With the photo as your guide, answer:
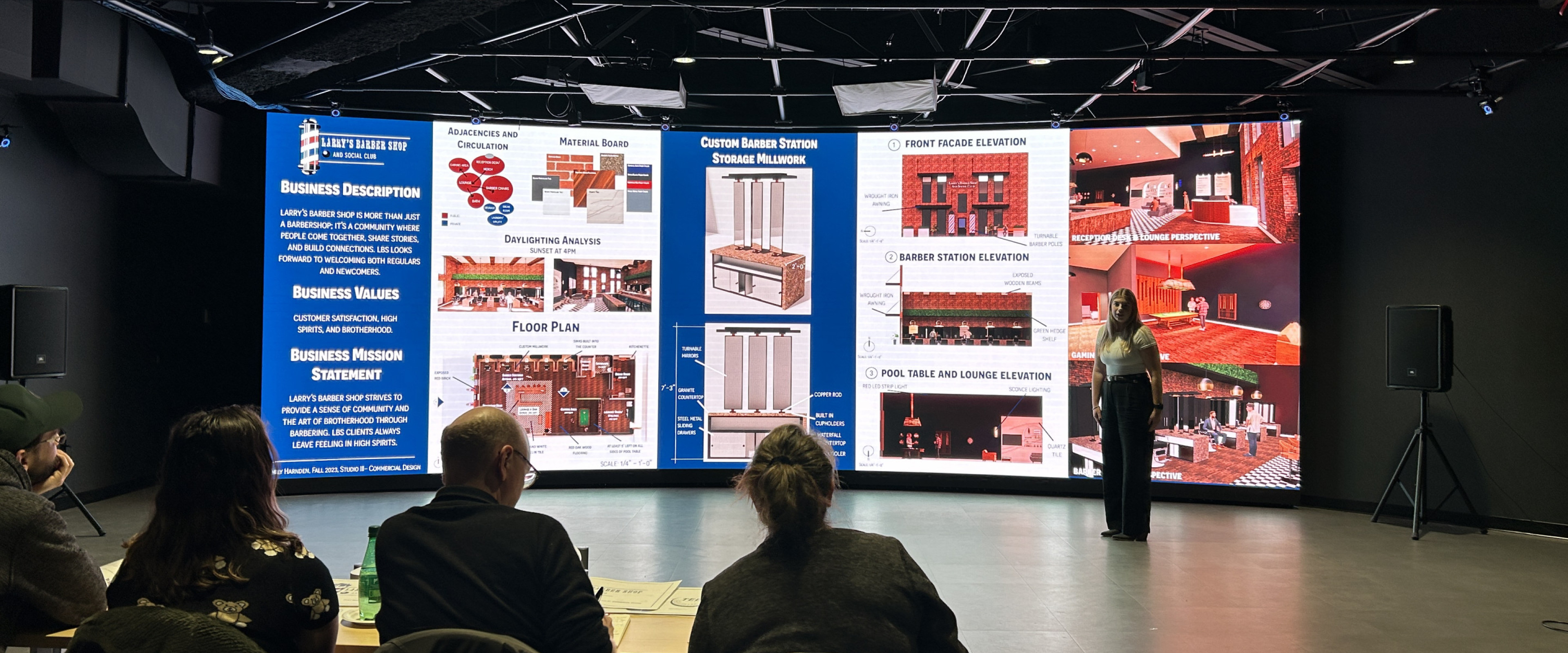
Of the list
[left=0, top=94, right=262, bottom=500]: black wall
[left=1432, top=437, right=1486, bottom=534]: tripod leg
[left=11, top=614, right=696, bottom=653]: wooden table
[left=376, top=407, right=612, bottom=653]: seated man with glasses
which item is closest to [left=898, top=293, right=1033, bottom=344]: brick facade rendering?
[left=1432, top=437, right=1486, bottom=534]: tripod leg

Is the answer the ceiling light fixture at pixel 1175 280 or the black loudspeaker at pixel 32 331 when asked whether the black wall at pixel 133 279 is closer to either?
the black loudspeaker at pixel 32 331

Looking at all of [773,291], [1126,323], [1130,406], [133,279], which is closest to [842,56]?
[773,291]

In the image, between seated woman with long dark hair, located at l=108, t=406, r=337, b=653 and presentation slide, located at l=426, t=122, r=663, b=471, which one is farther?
presentation slide, located at l=426, t=122, r=663, b=471

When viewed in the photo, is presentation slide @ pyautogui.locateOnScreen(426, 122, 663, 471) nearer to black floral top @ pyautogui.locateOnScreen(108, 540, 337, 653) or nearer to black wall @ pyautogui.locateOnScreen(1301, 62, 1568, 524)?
black wall @ pyautogui.locateOnScreen(1301, 62, 1568, 524)

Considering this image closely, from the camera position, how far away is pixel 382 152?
7062 millimetres

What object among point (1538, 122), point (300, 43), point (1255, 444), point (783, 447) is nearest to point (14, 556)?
point (783, 447)

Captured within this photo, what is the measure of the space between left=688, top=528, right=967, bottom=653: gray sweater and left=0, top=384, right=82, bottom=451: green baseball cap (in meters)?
1.84

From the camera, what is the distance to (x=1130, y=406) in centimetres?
564

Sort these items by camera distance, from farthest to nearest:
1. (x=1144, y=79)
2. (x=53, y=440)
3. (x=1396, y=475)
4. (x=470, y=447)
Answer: (x=1144, y=79) → (x=1396, y=475) → (x=53, y=440) → (x=470, y=447)

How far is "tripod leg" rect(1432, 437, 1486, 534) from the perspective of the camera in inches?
238

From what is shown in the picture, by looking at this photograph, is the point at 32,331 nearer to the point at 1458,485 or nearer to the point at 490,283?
the point at 490,283

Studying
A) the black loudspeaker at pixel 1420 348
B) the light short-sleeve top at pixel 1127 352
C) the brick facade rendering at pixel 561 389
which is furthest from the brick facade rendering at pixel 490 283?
the black loudspeaker at pixel 1420 348

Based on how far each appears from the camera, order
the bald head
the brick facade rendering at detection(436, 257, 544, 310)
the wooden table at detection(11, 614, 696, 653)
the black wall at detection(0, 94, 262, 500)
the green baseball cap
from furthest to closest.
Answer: the brick facade rendering at detection(436, 257, 544, 310), the black wall at detection(0, 94, 262, 500), the green baseball cap, the wooden table at detection(11, 614, 696, 653), the bald head

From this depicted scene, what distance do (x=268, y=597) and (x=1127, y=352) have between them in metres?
5.13
